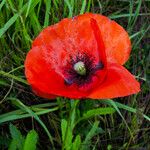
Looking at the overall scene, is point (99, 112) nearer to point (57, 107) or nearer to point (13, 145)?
point (57, 107)

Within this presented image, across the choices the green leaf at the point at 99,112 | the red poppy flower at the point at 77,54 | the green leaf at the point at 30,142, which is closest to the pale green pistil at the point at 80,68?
the red poppy flower at the point at 77,54

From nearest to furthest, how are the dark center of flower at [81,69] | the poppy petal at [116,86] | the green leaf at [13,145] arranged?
the poppy petal at [116,86] → the green leaf at [13,145] → the dark center of flower at [81,69]

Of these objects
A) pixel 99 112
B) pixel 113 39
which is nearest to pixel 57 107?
pixel 99 112

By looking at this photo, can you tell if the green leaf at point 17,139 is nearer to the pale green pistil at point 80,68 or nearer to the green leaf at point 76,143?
the green leaf at point 76,143

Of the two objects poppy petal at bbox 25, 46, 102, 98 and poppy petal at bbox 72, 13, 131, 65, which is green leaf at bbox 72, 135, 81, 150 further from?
poppy petal at bbox 72, 13, 131, 65

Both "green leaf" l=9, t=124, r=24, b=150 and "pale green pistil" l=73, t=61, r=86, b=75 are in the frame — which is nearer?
"green leaf" l=9, t=124, r=24, b=150

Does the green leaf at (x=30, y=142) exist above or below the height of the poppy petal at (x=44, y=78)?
below

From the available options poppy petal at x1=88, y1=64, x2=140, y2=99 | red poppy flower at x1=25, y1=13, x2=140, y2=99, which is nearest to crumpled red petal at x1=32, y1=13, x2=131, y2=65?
red poppy flower at x1=25, y1=13, x2=140, y2=99

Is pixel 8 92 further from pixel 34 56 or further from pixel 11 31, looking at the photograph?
pixel 11 31
